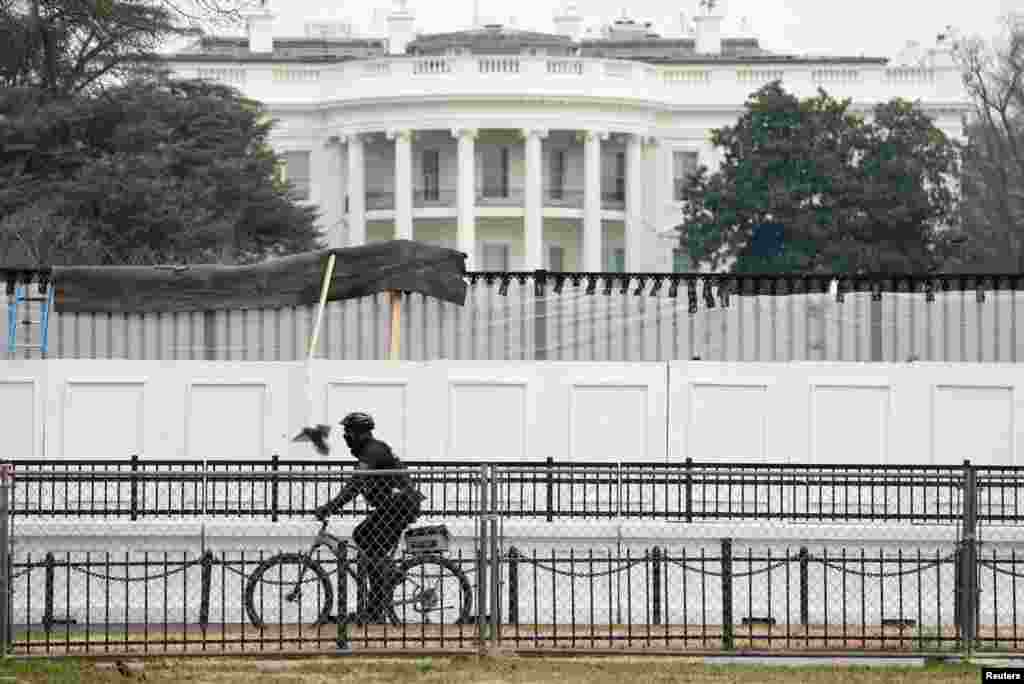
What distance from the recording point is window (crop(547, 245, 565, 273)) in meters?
120

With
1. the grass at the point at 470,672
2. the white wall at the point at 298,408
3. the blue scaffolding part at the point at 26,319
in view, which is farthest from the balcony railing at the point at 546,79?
the grass at the point at 470,672

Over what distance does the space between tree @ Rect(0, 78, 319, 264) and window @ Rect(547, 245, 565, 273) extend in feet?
153

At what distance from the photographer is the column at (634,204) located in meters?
121

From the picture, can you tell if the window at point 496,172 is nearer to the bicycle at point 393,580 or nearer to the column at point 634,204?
the column at point 634,204

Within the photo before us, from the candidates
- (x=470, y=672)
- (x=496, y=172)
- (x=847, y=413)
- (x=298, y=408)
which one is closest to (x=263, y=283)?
(x=298, y=408)

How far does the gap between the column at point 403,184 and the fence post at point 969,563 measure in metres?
93.0

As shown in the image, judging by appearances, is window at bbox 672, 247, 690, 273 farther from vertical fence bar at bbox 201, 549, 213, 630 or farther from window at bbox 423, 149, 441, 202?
vertical fence bar at bbox 201, 549, 213, 630

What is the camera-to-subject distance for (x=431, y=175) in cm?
12288

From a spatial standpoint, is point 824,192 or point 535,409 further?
point 824,192

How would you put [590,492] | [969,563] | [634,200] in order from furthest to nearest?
[634,200] < [590,492] < [969,563]

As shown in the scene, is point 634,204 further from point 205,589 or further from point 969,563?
point 969,563

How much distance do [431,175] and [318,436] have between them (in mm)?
96452

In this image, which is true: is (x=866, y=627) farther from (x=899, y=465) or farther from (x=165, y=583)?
(x=165, y=583)

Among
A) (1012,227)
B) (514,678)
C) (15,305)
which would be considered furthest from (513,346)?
(1012,227)
